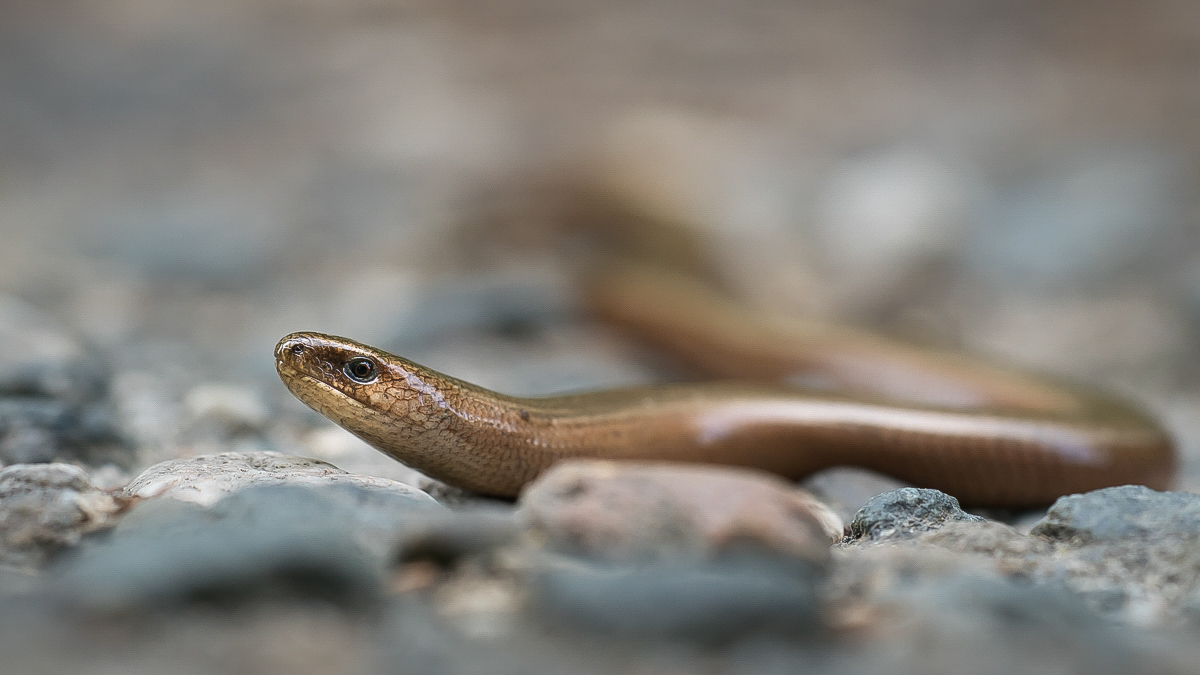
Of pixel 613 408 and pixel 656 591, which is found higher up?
pixel 613 408

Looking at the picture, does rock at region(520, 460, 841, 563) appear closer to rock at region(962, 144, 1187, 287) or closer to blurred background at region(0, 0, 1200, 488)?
blurred background at region(0, 0, 1200, 488)

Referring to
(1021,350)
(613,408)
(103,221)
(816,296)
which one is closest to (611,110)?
(816,296)

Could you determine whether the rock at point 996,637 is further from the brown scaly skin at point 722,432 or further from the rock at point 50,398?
the rock at point 50,398

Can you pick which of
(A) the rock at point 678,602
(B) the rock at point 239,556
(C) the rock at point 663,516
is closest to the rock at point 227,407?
(B) the rock at point 239,556

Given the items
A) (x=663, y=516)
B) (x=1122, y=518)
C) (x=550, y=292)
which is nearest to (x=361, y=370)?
(x=663, y=516)

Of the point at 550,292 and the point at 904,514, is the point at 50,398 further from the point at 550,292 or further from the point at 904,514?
the point at 550,292

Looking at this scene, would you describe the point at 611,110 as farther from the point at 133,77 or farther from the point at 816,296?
the point at 133,77
